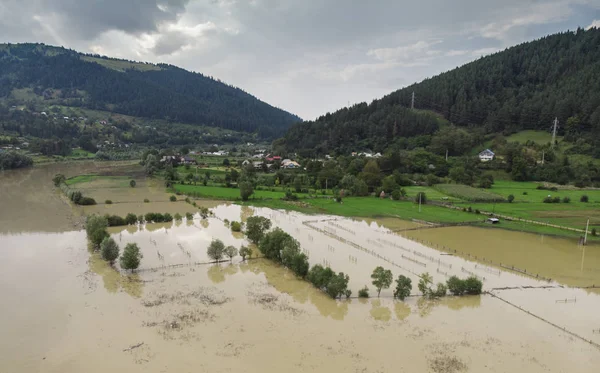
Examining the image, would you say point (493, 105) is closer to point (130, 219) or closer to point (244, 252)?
point (244, 252)

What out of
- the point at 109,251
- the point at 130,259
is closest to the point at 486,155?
the point at 130,259

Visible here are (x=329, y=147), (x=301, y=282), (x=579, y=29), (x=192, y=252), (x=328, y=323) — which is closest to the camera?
(x=328, y=323)

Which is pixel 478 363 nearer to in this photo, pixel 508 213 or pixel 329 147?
pixel 508 213

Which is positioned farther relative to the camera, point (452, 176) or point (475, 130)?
point (475, 130)

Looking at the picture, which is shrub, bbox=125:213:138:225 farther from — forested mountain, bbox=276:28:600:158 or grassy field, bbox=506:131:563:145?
grassy field, bbox=506:131:563:145

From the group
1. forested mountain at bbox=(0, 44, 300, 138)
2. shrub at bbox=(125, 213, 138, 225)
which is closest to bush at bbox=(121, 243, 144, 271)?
shrub at bbox=(125, 213, 138, 225)

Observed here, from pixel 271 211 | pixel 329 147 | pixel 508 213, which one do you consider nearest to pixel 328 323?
pixel 271 211
